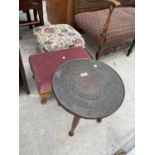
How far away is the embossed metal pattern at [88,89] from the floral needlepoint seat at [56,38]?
17.2 inches

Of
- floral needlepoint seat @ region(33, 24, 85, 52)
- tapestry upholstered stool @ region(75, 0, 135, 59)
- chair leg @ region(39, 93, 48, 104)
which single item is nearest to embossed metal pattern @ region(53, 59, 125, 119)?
chair leg @ region(39, 93, 48, 104)

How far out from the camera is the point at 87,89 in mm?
Answer: 1197

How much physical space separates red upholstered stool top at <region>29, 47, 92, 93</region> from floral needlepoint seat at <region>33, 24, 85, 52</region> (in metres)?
0.13

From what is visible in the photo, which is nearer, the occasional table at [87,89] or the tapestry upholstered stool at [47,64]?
the occasional table at [87,89]

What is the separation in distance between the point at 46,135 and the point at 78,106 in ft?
1.65

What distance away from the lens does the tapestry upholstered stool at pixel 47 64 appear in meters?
1.39

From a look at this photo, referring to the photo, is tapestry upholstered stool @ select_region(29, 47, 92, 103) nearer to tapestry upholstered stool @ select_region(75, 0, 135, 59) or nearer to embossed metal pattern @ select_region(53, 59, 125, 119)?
embossed metal pattern @ select_region(53, 59, 125, 119)

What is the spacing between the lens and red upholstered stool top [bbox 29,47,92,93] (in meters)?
1.39

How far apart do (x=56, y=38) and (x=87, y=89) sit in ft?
2.61

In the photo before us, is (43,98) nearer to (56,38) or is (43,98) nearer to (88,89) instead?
(88,89)

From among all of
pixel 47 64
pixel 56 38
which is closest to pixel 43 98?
pixel 47 64

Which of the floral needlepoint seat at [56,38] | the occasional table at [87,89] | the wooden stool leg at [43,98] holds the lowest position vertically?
the wooden stool leg at [43,98]

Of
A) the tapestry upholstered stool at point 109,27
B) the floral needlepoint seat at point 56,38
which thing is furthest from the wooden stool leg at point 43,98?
the tapestry upholstered stool at point 109,27

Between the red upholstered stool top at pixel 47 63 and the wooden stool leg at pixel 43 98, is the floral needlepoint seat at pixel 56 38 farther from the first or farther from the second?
the wooden stool leg at pixel 43 98
